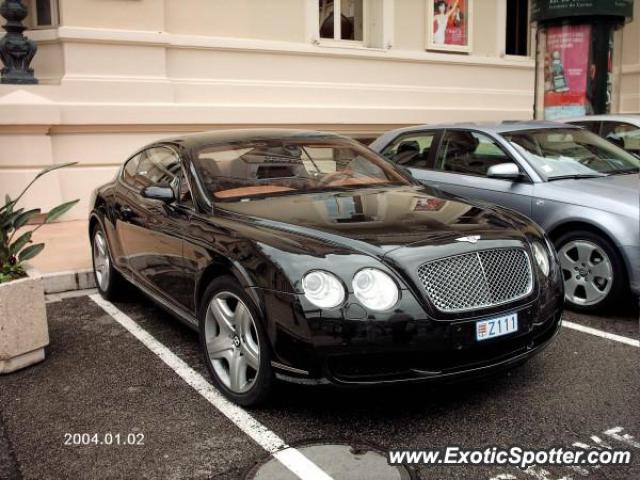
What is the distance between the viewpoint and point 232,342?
3.79m

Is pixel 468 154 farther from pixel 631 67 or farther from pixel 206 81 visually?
pixel 631 67

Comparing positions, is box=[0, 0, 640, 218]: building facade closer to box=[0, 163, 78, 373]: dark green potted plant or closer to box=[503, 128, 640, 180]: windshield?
box=[0, 163, 78, 373]: dark green potted plant

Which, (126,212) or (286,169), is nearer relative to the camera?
(286,169)

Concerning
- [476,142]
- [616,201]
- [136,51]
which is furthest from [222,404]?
[136,51]

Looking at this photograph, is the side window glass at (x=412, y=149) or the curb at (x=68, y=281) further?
the side window glass at (x=412, y=149)

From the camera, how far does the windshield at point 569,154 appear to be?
235 inches

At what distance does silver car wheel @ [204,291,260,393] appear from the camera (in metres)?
3.62

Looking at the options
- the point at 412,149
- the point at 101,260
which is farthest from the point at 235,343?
the point at 412,149

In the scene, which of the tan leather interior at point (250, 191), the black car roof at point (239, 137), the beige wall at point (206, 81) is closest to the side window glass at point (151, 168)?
the black car roof at point (239, 137)

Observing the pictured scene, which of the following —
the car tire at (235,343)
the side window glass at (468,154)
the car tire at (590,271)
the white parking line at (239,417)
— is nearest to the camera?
the white parking line at (239,417)

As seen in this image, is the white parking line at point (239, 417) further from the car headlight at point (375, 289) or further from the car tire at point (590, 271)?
the car tire at point (590, 271)

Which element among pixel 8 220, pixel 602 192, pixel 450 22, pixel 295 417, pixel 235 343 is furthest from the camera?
pixel 450 22

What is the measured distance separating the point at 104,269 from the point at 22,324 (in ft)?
5.39

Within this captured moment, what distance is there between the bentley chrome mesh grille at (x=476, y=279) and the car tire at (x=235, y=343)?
0.87m
